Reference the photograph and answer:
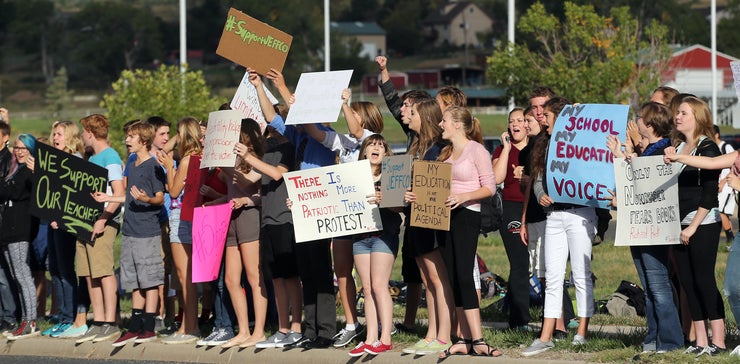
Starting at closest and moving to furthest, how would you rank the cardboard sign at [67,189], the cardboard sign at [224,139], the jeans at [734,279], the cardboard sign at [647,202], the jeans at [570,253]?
the jeans at [734,279] → the cardboard sign at [647,202] → the jeans at [570,253] → the cardboard sign at [224,139] → the cardboard sign at [67,189]

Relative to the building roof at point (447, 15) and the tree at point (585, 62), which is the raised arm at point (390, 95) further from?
the building roof at point (447, 15)

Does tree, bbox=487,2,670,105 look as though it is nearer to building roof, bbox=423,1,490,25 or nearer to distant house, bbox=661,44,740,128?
distant house, bbox=661,44,740,128

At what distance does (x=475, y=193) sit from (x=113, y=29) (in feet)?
413

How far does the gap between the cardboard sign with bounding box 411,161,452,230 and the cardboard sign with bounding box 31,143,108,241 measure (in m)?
3.35

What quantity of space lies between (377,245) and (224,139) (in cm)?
152

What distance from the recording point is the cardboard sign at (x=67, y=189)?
11586 mm

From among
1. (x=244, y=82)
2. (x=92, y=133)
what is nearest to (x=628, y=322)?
(x=244, y=82)

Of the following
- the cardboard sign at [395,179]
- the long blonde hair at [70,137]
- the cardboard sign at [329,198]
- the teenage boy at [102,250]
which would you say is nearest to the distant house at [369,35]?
the long blonde hair at [70,137]

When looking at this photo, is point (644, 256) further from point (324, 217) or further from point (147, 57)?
point (147, 57)

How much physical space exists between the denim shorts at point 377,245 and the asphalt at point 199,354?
0.82 meters

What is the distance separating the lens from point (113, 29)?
132m

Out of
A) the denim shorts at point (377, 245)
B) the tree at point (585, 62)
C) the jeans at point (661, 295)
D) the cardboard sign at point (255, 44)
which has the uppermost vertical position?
the tree at point (585, 62)

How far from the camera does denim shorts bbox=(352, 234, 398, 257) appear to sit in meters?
10.3

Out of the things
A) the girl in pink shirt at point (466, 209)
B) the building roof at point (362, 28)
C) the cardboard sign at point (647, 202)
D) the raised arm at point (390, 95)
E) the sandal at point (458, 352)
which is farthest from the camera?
the building roof at point (362, 28)
